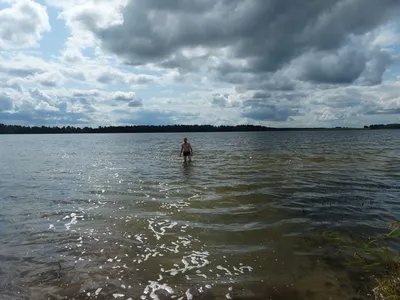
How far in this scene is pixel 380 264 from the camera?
23.8ft

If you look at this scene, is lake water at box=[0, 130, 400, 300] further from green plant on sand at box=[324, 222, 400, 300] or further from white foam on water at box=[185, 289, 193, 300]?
green plant on sand at box=[324, 222, 400, 300]

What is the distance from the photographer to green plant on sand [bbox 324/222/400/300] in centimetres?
568

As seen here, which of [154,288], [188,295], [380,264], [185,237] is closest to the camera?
[188,295]

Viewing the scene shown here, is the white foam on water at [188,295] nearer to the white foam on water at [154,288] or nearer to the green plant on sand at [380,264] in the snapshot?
the white foam on water at [154,288]

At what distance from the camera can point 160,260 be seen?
7613 mm

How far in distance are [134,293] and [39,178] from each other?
1877cm

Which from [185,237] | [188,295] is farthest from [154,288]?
[185,237]

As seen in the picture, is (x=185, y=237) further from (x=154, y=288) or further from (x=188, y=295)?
(x=188, y=295)

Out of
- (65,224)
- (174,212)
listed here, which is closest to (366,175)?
(174,212)

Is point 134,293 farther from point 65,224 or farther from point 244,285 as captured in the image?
point 65,224

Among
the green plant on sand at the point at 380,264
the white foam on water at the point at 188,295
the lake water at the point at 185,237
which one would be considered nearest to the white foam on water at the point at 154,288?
the lake water at the point at 185,237

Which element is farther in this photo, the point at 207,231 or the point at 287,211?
the point at 287,211

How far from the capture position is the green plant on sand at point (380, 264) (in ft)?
18.6

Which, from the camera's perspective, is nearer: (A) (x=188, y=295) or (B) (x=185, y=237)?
(A) (x=188, y=295)
